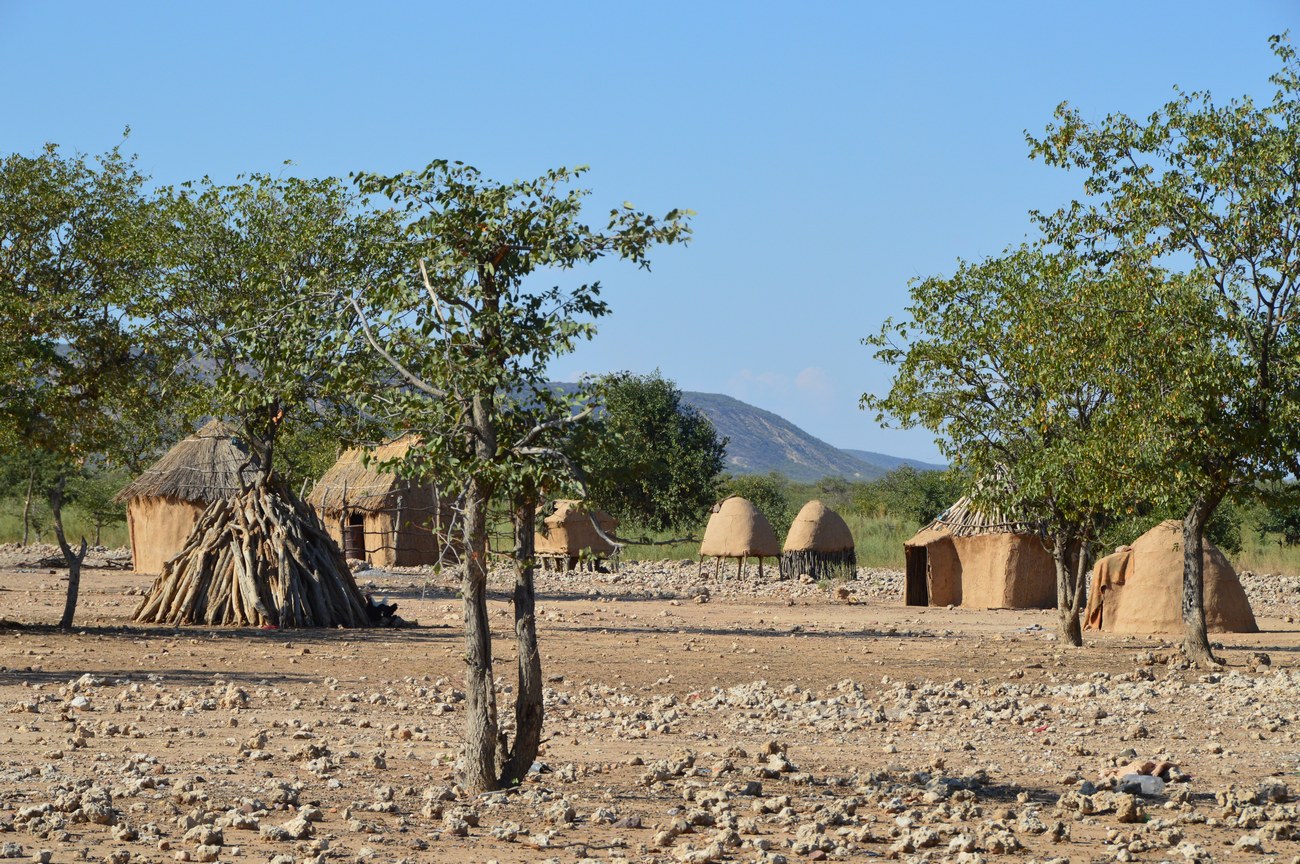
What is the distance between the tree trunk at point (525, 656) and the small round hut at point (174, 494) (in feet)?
73.4

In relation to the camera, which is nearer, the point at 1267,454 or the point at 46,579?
the point at 1267,454

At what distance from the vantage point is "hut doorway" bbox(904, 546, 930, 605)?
80.7 feet

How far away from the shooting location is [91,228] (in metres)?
21.4

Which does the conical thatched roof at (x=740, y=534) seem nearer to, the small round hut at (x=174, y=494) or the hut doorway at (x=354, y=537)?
the hut doorway at (x=354, y=537)

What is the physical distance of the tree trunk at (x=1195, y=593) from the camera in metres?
13.8

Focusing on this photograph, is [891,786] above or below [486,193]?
below

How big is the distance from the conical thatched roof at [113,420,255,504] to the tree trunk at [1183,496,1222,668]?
19.5 m

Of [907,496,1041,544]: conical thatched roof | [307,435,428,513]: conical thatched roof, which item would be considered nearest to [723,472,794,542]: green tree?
[307,435,428,513]: conical thatched roof

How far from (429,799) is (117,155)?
1797 centimetres

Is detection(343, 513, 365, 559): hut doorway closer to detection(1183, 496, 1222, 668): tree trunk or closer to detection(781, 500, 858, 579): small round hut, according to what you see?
detection(781, 500, 858, 579): small round hut

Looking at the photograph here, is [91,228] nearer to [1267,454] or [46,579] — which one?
[46,579]

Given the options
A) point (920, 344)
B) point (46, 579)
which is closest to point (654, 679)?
point (920, 344)

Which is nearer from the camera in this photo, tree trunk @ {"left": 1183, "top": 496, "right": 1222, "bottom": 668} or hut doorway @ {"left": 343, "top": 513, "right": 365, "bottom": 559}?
tree trunk @ {"left": 1183, "top": 496, "right": 1222, "bottom": 668}

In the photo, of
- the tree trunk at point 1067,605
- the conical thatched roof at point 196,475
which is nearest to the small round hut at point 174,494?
the conical thatched roof at point 196,475
